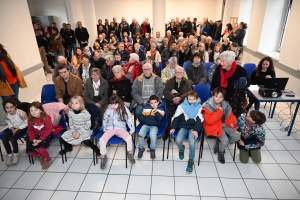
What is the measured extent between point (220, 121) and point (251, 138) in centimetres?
56

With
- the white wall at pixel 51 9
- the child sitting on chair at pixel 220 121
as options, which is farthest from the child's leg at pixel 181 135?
the white wall at pixel 51 9

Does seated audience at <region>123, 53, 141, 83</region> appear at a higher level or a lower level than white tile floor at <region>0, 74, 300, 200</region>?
higher

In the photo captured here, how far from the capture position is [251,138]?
115 inches

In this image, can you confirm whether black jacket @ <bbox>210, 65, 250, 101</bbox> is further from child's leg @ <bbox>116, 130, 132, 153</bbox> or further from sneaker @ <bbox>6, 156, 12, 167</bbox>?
sneaker @ <bbox>6, 156, 12, 167</bbox>

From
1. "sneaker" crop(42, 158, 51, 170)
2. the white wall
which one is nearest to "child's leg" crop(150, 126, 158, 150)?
"sneaker" crop(42, 158, 51, 170)

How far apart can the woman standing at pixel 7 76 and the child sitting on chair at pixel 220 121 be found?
11.8 ft

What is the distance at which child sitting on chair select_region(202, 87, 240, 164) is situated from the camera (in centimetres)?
279

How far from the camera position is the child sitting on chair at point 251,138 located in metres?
2.88

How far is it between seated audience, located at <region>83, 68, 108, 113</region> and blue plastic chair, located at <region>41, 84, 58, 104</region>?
62 centimetres

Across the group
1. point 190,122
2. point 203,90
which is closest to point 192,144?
point 190,122

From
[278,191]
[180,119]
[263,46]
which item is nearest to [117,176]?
[180,119]

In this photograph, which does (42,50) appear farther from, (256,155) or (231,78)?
(256,155)

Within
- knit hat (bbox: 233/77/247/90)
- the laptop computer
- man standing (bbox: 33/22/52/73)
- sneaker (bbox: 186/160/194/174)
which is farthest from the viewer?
man standing (bbox: 33/22/52/73)

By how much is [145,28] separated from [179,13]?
135 inches
